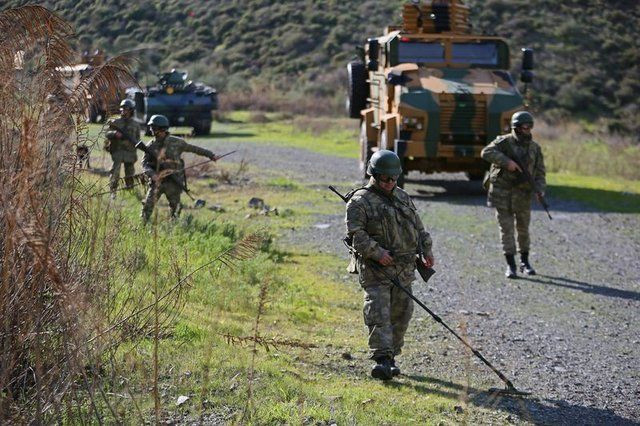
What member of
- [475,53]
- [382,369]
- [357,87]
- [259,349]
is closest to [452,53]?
[475,53]

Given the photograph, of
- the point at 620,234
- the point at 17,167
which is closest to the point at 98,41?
the point at 17,167

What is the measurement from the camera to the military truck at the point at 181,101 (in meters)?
31.4

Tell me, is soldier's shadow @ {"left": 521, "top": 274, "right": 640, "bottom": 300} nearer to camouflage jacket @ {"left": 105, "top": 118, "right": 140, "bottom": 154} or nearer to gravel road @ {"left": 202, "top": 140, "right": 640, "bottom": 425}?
gravel road @ {"left": 202, "top": 140, "right": 640, "bottom": 425}

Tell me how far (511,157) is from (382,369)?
4944mm

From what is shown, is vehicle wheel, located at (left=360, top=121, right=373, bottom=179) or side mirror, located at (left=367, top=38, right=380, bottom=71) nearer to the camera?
side mirror, located at (left=367, top=38, right=380, bottom=71)

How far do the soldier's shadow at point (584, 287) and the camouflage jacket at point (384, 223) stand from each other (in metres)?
4.21

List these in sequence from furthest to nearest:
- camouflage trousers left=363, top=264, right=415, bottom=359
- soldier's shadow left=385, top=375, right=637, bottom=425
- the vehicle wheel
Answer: the vehicle wheel, camouflage trousers left=363, top=264, right=415, bottom=359, soldier's shadow left=385, top=375, right=637, bottom=425

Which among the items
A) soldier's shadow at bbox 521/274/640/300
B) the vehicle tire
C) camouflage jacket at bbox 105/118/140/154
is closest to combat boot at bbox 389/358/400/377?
soldier's shadow at bbox 521/274/640/300

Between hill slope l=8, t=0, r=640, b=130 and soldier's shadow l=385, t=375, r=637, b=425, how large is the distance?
2505 centimetres

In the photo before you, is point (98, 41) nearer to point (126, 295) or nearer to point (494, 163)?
point (126, 295)

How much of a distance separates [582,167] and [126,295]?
18.6 m

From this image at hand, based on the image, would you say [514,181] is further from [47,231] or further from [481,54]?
[47,231]

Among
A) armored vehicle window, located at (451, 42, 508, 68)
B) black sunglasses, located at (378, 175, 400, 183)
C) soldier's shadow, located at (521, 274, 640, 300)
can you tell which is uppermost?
black sunglasses, located at (378, 175, 400, 183)

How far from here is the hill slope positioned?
39375 millimetres
